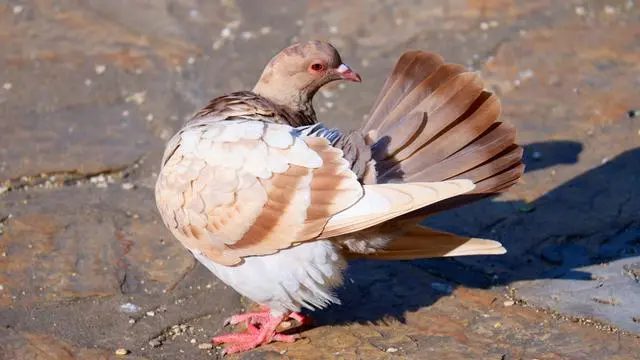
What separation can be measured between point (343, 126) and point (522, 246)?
1.57 m

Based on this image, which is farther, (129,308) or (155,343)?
(129,308)

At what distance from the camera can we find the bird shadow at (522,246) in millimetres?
4785

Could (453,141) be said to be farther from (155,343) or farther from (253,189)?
(155,343)

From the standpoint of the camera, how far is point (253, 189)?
4203mm

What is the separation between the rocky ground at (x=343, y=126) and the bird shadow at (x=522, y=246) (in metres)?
0.01

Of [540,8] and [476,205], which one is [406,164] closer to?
[476,205]

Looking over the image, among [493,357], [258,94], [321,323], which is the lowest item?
[321,323]

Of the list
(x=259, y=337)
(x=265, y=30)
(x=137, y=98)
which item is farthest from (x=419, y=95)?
(x=265, y=30)

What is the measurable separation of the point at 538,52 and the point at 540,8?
650mm

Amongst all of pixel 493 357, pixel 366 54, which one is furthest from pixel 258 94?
pixel 366 54

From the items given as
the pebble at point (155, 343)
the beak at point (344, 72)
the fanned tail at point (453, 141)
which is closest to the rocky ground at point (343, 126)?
the pebble at point (155, 343)

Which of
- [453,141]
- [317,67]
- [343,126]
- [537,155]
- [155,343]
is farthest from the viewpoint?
[343,126]

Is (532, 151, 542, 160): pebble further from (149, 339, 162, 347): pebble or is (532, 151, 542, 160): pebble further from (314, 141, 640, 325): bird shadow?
(149, 339, 162, 347): pebble

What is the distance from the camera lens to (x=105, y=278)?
196 inches
